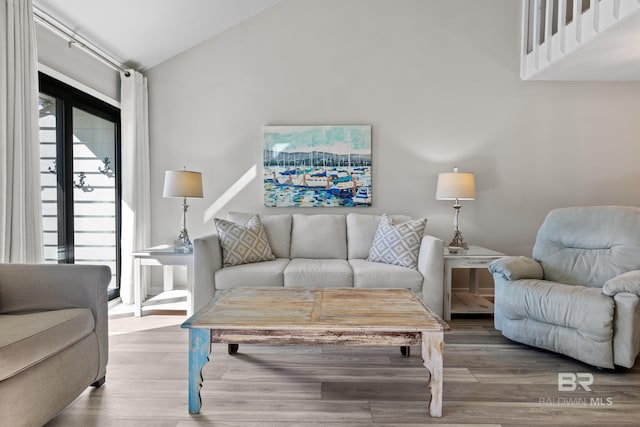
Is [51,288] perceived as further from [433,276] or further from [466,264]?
[466,264]

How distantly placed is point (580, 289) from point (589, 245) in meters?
0.54

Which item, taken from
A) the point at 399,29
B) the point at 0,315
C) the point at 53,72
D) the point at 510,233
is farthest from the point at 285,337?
the point at 399,29

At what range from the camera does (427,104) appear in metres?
3.91

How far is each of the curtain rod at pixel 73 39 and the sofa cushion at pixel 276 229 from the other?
1.73 m

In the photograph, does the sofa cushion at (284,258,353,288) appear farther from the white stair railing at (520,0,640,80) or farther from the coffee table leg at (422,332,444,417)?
the white stair railing at (520,0,640,80)

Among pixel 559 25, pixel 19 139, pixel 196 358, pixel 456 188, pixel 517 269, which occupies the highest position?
pixel 559 25

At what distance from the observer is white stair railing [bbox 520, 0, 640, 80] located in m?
2.65

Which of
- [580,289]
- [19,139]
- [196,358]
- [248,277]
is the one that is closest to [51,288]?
[196,358]

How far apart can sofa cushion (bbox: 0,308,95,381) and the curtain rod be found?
204 cm

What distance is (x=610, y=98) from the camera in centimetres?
384

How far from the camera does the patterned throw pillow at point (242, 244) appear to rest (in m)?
3.22

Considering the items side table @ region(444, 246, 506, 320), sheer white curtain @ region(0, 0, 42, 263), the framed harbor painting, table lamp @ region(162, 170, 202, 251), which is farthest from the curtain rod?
side table @ region(444, 246, 506, 320)

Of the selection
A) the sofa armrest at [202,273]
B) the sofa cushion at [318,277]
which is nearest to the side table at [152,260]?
the sofa armrest at [202,273]

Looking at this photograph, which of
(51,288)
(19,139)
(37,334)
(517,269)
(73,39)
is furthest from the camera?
(73,39)
